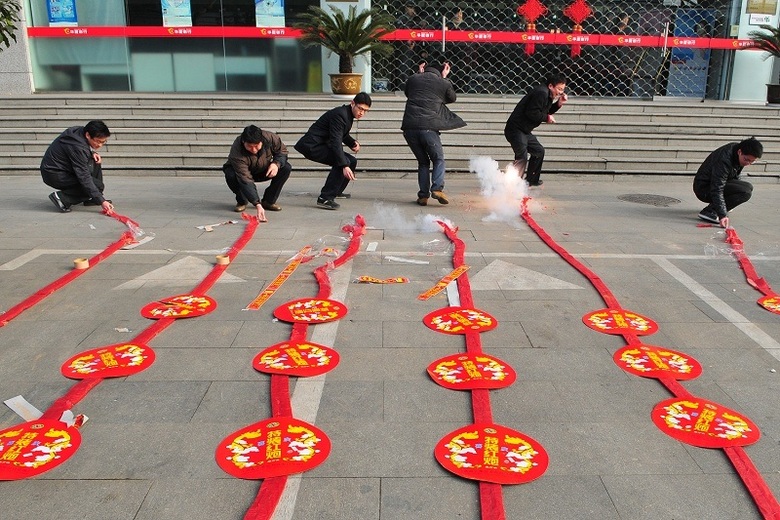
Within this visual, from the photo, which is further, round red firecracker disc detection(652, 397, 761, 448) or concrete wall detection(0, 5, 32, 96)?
concrete wall detection(0, 5, 32, 96)

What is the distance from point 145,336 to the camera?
3.71 m

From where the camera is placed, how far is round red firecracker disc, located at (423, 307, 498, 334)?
3852mm

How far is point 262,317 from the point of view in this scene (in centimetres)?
407

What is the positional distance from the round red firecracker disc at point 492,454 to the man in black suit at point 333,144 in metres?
4.54

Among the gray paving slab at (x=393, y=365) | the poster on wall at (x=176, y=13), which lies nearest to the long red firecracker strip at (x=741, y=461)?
the gray paving slab at (x=393, y=365)

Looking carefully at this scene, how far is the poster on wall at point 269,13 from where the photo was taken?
1341cm

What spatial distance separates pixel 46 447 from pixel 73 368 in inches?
30.2

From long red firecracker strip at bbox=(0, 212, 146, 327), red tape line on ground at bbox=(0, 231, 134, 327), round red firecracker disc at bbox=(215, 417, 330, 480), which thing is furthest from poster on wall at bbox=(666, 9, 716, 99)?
round red firecracker disc at bbox=(215, 417, 330, 480)

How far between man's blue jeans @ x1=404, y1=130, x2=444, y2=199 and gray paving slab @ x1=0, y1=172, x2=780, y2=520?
0.72m

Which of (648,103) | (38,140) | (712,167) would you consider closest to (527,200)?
(712,167)

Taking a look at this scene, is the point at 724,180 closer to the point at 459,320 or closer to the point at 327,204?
the point at 459,320

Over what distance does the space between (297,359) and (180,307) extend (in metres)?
1.16

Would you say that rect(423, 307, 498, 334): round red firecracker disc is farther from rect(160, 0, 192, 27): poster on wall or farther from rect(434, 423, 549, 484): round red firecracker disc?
rect(160, 0, 192, 27): poster on wall

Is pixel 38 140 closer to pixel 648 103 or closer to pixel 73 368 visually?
pixel 73 368
